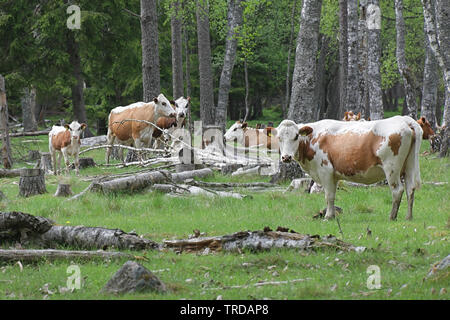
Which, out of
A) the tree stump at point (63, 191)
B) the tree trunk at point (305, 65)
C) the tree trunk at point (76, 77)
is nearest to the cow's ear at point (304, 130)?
the tree trunk at point (305, 65)

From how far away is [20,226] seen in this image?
880cm

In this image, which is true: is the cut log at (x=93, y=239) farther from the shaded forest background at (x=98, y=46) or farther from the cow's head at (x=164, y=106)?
the shaded forest background at (x=98, y=46)

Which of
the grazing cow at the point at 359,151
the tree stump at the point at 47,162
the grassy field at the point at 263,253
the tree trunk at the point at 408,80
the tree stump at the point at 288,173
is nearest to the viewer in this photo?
the grassy field at the point at 263,253

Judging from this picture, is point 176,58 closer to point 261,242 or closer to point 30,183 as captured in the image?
point 30,183

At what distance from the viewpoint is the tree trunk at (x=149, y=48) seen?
2114 centimetres

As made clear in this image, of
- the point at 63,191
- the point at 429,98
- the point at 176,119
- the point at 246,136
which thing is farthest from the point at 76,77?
the point at 63,191

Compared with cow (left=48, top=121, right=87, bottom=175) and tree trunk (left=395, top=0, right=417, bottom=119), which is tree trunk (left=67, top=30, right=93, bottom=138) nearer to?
cow (left=48, top=121, right=87, bottom=175)

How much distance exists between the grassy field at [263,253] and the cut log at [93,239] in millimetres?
284

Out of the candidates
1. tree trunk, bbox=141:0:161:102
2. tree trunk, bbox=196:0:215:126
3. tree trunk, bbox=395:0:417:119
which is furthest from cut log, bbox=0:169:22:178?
tree trunk, bbox=395:0:417:119

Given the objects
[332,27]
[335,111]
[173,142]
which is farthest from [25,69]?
[335,111]

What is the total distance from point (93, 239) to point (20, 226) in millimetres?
1055

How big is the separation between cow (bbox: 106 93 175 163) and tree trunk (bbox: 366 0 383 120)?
21.4ft

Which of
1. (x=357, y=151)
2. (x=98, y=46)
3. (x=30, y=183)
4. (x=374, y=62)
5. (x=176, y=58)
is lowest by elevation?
(x=30, y=183)

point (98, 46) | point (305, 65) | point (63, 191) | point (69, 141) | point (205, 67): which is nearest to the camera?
point (63, 191)
